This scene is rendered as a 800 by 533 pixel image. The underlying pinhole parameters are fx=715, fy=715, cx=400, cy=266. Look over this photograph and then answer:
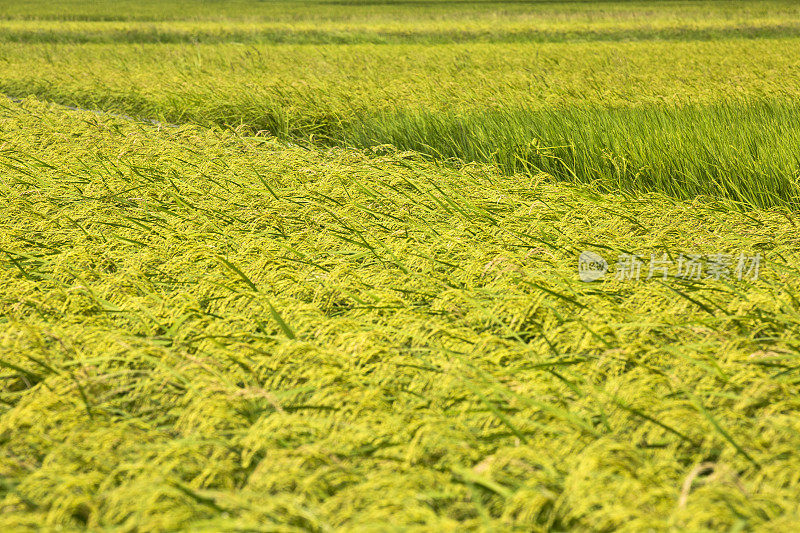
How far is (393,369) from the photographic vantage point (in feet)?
8.92

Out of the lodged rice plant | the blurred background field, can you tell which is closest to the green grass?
the blurred background field

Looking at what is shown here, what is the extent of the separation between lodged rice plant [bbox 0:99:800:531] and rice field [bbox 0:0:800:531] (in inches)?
0.6

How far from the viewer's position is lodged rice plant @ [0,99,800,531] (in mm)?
2025

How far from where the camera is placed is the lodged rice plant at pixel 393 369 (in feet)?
6.64

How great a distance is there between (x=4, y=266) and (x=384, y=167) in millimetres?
2984

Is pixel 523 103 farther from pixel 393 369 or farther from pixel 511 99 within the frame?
pixel 393 369

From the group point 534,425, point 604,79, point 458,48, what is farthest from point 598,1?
point 534,425

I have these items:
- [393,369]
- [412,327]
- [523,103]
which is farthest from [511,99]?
[393,369]

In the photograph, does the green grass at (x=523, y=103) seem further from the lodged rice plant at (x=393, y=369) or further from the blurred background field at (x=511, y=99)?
the lodged rice plant at (x=393, y=369)

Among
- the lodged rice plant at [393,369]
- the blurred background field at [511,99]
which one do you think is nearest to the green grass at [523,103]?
the blurred background field at [511,99]

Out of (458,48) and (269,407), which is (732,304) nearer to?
(269,407)

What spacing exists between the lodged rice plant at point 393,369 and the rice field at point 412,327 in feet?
0.05

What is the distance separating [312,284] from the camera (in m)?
3.59

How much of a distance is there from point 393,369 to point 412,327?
317 millimetres
